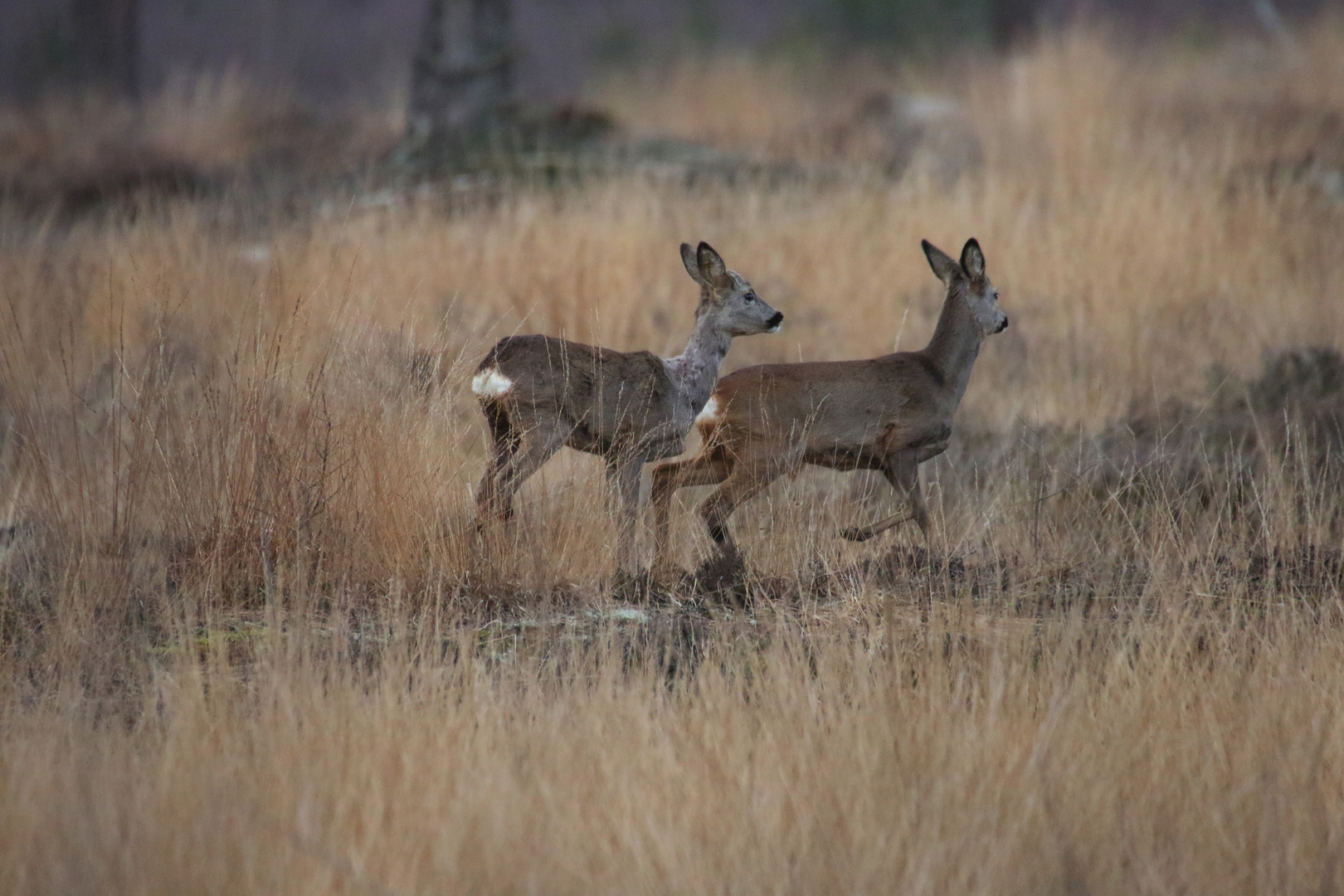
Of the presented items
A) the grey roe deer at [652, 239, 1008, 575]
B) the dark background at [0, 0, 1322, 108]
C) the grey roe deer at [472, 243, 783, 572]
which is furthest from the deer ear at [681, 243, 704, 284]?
the dark background at [0, 0, 1322, 108]

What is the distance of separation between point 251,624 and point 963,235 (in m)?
8.43

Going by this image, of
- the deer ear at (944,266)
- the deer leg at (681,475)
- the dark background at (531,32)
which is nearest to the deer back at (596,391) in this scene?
the deer leg at (681,475)

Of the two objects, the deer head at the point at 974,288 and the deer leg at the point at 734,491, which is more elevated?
the deer head at the point at 974,288

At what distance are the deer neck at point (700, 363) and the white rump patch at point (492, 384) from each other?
1.04 meters

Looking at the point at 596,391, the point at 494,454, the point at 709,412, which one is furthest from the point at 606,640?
the point at 709,412

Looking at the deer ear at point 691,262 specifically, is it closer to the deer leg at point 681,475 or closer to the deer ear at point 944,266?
the deer leg at point 681,475

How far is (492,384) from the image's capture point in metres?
6.14

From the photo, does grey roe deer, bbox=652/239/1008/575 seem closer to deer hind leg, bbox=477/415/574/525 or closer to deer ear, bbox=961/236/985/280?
deer ear, bbox=961/236/985/280

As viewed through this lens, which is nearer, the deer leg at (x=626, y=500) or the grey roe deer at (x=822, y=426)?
the deer leg at (x=626, y=500)

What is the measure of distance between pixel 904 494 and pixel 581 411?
1729mm

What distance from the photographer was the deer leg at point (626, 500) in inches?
241

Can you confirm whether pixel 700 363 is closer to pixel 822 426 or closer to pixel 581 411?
pixel 822 426

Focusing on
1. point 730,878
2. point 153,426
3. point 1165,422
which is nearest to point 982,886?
point 730,878

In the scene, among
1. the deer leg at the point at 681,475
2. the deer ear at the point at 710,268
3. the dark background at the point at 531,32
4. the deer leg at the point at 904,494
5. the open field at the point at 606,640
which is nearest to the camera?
the open field at the point at 606,640
